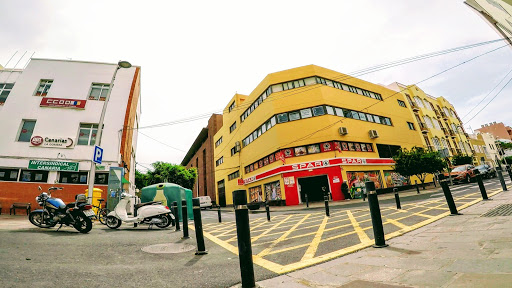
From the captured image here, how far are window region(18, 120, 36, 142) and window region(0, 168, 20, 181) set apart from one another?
A: 2275 millimetres

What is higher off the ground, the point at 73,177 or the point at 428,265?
the point at 73,177

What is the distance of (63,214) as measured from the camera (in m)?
6.36

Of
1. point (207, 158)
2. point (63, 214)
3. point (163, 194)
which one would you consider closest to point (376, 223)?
point (63, 214)

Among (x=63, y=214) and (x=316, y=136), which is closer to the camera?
(x=63, y=214)

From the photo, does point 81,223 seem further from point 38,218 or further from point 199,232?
point 199,232

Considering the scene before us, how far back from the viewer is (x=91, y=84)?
59.9 ft

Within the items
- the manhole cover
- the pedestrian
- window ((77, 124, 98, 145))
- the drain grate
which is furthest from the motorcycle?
the pedestrian

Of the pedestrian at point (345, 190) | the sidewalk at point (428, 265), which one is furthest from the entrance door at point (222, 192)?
the sidewalk at point (428, 265)

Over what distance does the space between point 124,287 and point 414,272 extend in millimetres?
3250

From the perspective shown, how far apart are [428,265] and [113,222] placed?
9.05m

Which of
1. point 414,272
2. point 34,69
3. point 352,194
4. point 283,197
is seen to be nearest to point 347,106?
point 352,194

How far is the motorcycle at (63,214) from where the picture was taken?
6.29m

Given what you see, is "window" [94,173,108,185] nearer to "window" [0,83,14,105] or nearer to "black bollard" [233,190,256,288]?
"window" [0,83,14,105]

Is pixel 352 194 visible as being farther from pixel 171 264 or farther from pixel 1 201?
pixel 1 201
